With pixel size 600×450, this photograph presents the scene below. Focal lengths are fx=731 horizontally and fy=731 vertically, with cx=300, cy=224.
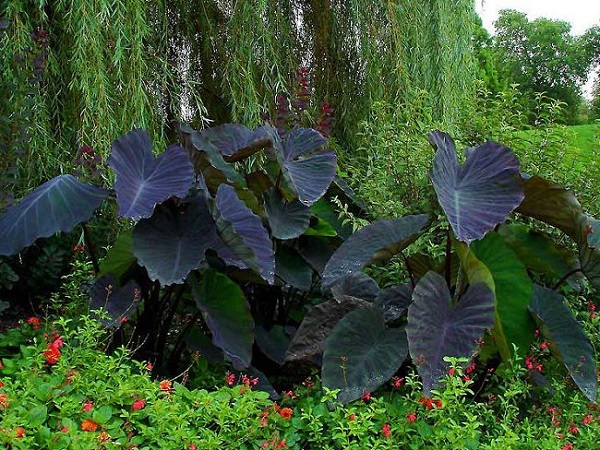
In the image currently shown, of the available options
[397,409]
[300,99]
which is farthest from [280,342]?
[300,99]

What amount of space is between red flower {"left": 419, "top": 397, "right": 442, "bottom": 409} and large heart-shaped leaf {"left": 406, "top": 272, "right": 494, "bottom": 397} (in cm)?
3

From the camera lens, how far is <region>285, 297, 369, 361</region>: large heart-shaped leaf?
2264 mm

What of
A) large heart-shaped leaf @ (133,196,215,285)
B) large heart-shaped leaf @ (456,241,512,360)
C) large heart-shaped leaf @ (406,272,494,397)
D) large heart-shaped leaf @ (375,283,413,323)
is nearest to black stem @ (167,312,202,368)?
large heart-shaped leaf @ (133,196,215,285)

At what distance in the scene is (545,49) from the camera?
31.5m

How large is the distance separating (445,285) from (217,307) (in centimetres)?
71

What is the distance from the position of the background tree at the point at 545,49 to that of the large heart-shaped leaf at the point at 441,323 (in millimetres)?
29770

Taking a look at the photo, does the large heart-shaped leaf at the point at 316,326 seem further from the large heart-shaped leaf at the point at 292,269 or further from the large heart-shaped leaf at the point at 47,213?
the large heart-shaped leaf at the point at 47,213

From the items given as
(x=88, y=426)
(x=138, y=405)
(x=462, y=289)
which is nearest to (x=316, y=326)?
(x=462, y=289)

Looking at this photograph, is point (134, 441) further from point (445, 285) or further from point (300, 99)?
point (300, 99)

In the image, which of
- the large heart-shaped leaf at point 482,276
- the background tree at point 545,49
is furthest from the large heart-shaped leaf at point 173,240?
the background tree at point 545,49

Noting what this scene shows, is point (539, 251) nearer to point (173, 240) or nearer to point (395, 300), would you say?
point (395, 300)

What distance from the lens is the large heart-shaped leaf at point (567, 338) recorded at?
2.14m

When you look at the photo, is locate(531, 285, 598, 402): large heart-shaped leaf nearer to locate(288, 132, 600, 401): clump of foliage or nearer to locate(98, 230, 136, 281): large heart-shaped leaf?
locate(288, 132, 600, 401): clump of foliage

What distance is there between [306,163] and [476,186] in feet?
2.03
